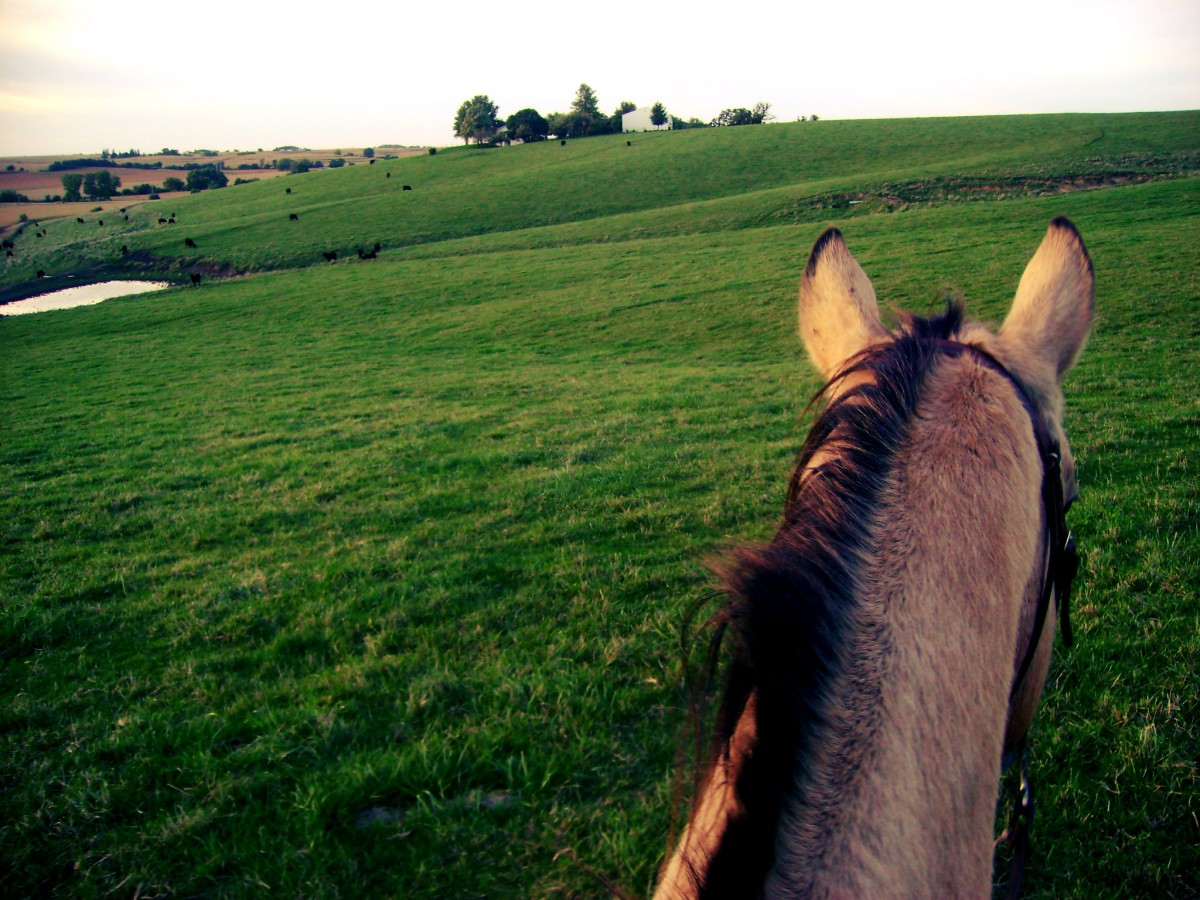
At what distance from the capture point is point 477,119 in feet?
266

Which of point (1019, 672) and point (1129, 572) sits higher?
point (1019, 672)

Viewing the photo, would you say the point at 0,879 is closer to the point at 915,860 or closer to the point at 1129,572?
the point at 915,860

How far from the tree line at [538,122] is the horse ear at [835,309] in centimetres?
8391

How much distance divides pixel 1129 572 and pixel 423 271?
2947 cm

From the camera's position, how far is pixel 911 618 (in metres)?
1.00

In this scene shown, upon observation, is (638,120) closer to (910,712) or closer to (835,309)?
(835,309)

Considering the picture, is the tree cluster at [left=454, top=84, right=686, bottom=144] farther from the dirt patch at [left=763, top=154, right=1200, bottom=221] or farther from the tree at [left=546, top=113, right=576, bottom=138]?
the dirt patch at [left=763, top=154, right=1200, bottom=221]

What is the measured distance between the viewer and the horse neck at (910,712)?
87 centimetres

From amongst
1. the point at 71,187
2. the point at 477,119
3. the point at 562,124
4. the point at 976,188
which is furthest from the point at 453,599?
the point at 71,187

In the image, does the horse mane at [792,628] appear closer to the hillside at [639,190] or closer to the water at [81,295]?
the hillside at [639,190]

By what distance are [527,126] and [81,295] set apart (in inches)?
2218

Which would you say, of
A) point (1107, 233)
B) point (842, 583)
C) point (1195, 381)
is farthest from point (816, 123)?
point (842, 583)

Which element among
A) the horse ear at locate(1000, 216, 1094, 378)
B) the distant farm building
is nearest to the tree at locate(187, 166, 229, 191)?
the distant farm building

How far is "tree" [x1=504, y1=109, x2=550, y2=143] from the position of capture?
80.2m
